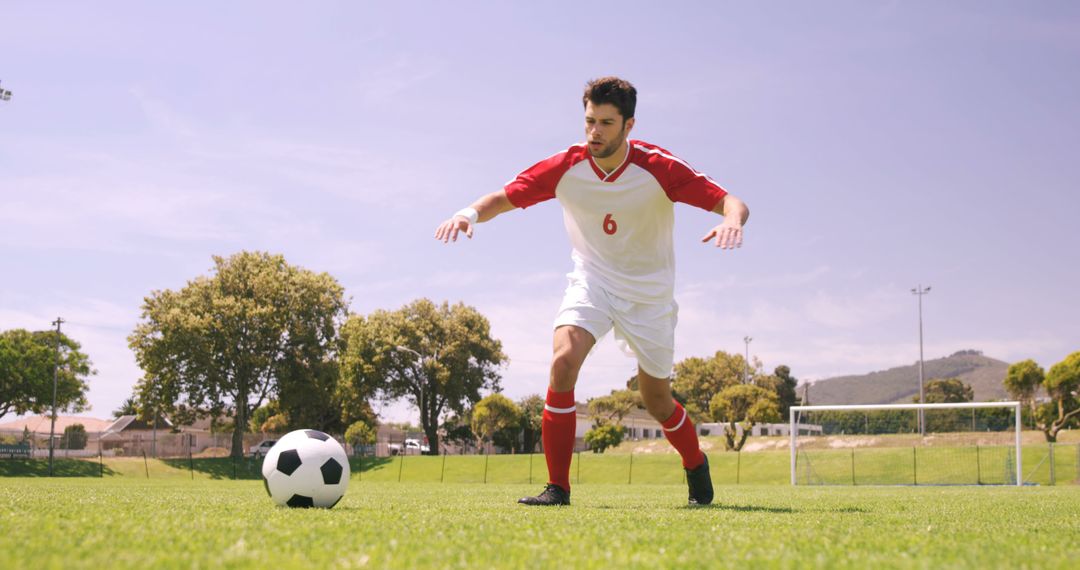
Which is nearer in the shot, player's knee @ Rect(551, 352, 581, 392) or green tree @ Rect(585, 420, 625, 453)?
player's knee @ Rect(551, 352, 581, 392)

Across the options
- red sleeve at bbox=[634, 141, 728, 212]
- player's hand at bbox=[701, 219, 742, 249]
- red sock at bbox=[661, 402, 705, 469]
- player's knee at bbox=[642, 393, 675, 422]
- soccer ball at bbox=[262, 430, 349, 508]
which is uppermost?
red sleeve at bbox=[634, 141, 728, 212]

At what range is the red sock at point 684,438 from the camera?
22.1 feet

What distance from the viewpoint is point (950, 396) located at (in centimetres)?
8762

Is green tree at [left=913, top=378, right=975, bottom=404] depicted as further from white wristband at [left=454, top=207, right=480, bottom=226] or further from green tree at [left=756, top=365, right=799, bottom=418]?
white wristband at [left=454, top=207, right=480, bottom=226]

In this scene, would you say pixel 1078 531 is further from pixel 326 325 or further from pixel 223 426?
pixel 223 426

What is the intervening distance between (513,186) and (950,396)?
92.6m

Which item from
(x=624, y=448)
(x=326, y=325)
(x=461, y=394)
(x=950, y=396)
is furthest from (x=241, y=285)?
(x=950, y=396)

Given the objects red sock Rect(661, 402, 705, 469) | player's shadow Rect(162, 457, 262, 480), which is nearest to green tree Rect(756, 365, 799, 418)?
player's shadow Rect(162, 457, 262, 480)

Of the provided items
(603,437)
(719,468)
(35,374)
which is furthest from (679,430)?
(35,374)

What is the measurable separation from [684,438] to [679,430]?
7cm

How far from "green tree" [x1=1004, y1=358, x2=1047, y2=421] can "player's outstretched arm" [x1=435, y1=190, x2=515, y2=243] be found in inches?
1929

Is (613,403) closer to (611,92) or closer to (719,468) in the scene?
(719,468)

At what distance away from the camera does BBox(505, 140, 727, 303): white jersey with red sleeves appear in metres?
6.12

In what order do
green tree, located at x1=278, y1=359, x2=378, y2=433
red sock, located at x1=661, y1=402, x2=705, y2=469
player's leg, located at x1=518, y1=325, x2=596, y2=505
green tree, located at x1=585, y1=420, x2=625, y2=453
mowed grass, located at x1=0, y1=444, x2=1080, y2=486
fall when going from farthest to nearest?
green tree, located at x1=585, y1=420, x2=625, y2=453 → green tree, located at x1=278, y1=359, x2=378, y2=433 → mowed grass, located at x1=0, y1=444, x2=1080, y2=486 → red sock, located at x1=661, y1=402, x2=705, y2=469 → player's leg, located at x1=518, y1=325, x2=596, y2=505
